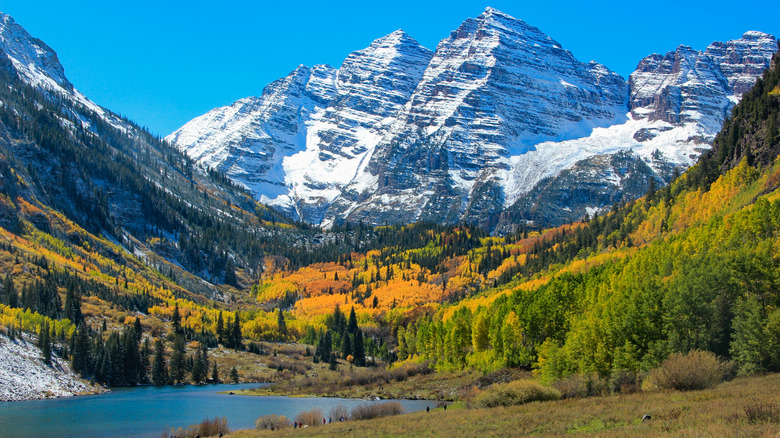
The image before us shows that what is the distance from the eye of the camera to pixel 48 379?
120 metres

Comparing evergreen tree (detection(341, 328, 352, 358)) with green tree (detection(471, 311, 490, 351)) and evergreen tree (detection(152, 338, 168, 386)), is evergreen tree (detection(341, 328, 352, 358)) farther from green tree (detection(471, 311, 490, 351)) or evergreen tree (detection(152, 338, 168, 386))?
green tree (detection(471, 311, 490, 351))

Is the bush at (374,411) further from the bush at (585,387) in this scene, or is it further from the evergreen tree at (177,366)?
the evergreen tree at (177,366)

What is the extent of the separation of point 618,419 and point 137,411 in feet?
264

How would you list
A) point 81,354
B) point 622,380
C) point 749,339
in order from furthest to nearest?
1. point 81,354
2. point 622,380
3. point 749,339

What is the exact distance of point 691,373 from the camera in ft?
167

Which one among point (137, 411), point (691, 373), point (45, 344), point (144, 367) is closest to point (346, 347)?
point (144, 367)

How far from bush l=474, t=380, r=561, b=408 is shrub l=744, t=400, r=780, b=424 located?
→ 1185 inches

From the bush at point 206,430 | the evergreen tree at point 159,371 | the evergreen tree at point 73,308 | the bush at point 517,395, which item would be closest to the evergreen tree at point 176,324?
the evergreen tree at point 73,308

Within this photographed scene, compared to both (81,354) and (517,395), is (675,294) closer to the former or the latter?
(517,395)

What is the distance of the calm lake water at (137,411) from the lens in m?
77.6

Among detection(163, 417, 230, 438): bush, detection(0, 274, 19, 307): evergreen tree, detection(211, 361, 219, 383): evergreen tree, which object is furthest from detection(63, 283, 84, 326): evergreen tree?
detection(163, 417, 230, 438): bush

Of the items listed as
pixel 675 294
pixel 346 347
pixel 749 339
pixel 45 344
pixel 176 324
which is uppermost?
pixel 176 324

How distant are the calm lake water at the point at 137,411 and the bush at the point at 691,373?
43267 mm

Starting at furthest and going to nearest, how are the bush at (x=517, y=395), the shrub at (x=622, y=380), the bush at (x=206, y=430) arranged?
1. the bush at (x=206, y=430)
2. the shrub at (x=622, y=380)
3. the bush at (x=517, y=395)
